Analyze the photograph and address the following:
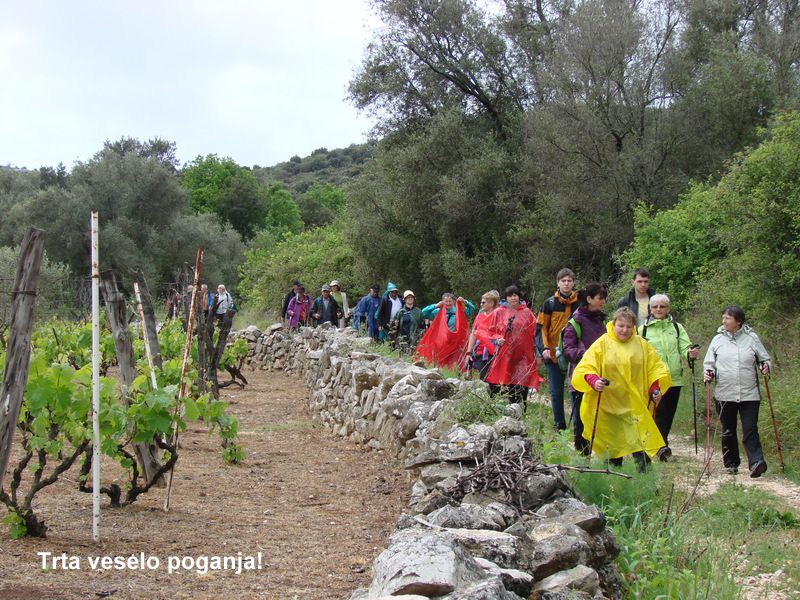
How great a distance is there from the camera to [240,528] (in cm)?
627

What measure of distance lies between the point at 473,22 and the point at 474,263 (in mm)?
6699

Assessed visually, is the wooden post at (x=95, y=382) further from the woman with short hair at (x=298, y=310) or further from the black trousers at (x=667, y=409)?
the woman with short hair at (x=298, y=310)

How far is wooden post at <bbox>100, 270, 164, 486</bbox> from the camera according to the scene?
698cm

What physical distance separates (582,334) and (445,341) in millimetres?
5405

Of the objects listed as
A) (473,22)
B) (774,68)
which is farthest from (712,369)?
(473,22)

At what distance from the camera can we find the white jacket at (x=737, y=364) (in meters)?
7.87

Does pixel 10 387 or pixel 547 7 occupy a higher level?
pixel 547 7

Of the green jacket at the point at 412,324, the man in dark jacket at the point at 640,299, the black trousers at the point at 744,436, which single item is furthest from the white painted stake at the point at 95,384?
the green jacket at the point at 412,324

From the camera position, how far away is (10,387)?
506 cm

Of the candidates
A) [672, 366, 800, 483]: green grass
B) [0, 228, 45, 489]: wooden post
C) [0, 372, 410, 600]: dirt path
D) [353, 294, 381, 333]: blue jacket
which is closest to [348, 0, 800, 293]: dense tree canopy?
[353, 294, 381, 333]: blue jacket

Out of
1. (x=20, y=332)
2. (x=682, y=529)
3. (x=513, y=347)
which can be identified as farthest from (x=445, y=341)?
(x=20, y=332)

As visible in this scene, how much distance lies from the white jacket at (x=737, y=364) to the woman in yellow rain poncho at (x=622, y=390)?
131cm

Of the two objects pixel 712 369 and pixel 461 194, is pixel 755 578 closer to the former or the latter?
pixel 712 369

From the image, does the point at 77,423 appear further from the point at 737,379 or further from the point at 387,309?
the point at 387,309
